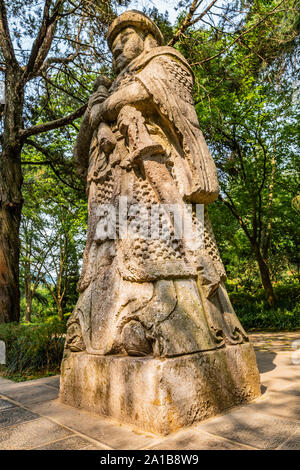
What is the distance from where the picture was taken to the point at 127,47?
14.0ft

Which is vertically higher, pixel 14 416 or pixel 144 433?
pixel 144 433

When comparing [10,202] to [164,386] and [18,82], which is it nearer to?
[18,82]

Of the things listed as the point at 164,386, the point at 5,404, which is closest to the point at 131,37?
the point at 164,386

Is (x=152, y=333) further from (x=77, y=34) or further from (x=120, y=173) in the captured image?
(x=77, y=34)

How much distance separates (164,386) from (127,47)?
389 centimetres

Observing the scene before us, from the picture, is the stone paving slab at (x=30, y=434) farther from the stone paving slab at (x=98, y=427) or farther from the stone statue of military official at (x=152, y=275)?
the stone statue of military official at (x=152, y=275)

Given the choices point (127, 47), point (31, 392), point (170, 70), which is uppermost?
point (127, 47)

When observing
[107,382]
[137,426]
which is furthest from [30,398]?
[137,426]

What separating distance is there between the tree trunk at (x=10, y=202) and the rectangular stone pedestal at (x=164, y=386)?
4689mm

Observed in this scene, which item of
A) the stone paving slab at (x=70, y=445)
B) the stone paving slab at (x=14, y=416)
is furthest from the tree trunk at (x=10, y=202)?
the stone paving slab at (x=70, y=445)

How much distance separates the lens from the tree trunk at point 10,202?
7.39 metres

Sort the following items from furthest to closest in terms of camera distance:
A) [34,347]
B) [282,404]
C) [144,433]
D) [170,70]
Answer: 1. [34,347]
2. [170,70]
3. [282,404]
4. [144,433]

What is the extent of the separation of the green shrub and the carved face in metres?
4.34
